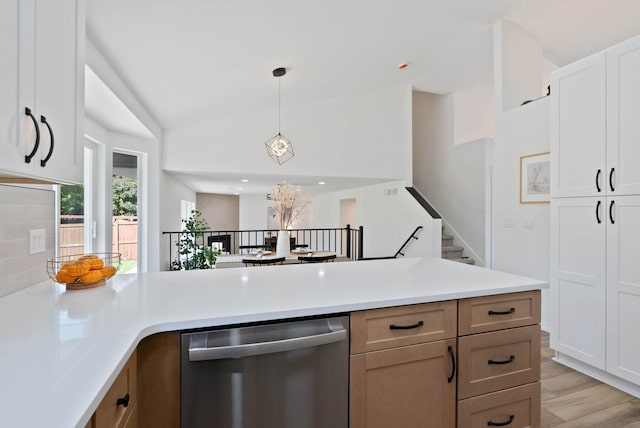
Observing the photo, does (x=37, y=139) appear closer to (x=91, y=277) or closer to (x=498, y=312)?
(x=91, y=277)

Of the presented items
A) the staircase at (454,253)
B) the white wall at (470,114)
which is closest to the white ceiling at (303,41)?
the white wall at (470,114)

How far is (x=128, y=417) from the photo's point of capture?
0.97 m

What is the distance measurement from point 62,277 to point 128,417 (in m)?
0.82

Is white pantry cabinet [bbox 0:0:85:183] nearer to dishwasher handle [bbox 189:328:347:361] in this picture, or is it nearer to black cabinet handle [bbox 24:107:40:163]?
black cabinet handle [bbox 24:107:40:163]

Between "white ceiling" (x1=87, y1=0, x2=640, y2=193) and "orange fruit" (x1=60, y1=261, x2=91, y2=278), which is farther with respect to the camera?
"white ceiling" (x1=87, y1=0, x2=640, y2=193)

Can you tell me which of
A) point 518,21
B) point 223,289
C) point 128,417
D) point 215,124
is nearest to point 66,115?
point 223,289

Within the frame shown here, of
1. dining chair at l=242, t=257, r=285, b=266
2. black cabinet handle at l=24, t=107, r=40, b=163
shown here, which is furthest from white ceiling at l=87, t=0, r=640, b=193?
dining chair at l=242, t=257, r=285, b=266

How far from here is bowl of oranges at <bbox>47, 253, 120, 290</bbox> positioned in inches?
56.5

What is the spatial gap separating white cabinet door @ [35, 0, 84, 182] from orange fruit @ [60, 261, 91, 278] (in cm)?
44

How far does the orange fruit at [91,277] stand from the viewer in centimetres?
145

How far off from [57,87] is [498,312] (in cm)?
205

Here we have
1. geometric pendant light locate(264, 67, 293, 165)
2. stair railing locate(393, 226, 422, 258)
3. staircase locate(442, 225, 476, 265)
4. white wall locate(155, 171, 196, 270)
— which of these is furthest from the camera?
staircase locate(442, 225, 476, 265)

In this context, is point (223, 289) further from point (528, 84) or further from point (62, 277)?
point (528, 84)

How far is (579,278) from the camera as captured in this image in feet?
8.64
